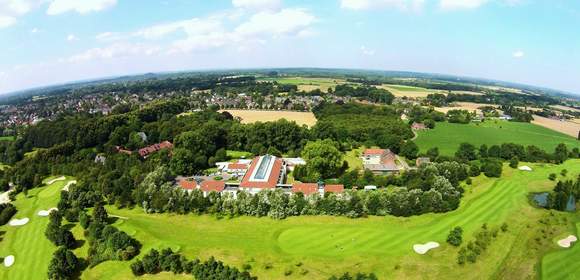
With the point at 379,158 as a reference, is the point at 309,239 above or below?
below

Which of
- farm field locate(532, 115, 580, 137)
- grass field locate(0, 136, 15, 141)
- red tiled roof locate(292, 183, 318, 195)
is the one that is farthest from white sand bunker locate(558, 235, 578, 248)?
grass field locate(0, 136, 15, 141)

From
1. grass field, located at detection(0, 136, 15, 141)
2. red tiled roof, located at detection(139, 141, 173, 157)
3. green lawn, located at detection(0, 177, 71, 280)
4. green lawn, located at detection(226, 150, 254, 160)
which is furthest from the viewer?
grass field, located at detection(0, 136, 15, 141)

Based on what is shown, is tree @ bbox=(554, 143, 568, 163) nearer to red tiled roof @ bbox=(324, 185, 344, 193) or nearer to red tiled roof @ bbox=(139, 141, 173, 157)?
red tiled roof @ bbox=(324, 185, 344, 193)

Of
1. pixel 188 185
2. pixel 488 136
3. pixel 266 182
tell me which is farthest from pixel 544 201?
pixel 188 185

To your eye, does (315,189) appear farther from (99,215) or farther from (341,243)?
(99,215)

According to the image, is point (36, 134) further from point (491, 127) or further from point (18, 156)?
point (491, 127)

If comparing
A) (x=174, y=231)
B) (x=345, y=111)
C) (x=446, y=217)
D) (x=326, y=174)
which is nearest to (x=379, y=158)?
(x=326, y=174)

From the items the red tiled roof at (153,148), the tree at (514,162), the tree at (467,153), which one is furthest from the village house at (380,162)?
the red tiled roof at (153,148)
